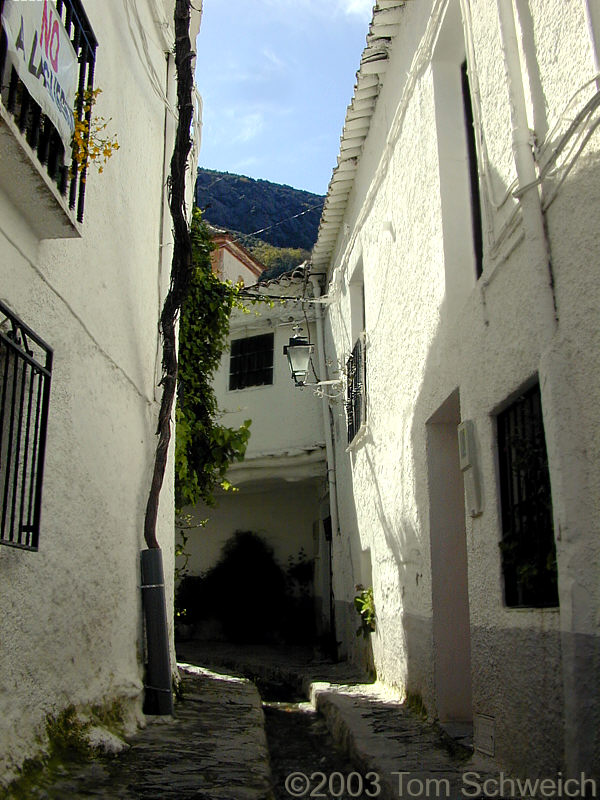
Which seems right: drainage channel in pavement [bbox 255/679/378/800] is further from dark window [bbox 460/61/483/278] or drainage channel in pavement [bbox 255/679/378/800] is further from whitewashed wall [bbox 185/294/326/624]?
whitewashed wall [bbox 185/294/326/624]

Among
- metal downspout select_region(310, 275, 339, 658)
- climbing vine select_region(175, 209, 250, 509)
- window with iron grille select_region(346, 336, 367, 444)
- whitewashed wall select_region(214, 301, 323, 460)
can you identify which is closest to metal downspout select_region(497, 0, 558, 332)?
climbing vine select_region(175, 209, 250, 509)

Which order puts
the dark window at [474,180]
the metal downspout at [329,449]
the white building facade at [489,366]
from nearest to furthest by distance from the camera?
the white building facade at [489,366]
the dark window at [474,180]
the metal downspout at [329,449]

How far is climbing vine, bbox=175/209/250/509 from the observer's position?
863 cm

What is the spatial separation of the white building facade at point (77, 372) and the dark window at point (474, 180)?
262cm

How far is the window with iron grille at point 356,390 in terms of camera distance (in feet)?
31.0

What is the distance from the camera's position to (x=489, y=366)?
4895 millimetres

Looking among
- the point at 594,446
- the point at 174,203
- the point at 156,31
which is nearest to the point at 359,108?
the point at 156,31

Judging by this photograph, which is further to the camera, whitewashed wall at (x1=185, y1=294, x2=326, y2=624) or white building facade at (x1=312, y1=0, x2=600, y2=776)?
whitewashed wall at (x1=185, y1=294, x2=326, y2=624)

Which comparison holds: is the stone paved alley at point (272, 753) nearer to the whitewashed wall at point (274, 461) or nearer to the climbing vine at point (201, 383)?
the climbing vine at point (201, 383)

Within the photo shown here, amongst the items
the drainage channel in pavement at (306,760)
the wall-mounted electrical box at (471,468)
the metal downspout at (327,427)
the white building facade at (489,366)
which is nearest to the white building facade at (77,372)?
the drainage channel in pavement at (306,760)

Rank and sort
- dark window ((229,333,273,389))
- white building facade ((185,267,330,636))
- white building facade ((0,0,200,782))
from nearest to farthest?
white building facade ((0,0,200,782)) → white building facade ((185,267,330,636)) → dark window ((229,333,273,389))

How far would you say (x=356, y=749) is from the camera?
215 inches

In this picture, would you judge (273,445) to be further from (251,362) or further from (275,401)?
(251,362)

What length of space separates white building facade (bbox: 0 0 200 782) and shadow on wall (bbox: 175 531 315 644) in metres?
7.91
